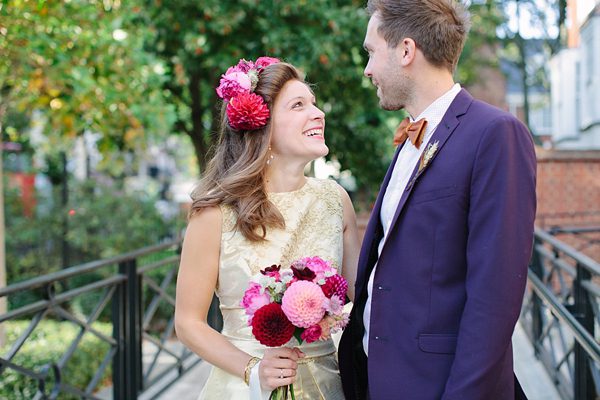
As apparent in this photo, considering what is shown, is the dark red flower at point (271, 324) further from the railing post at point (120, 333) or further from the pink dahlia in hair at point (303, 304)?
the railing post at point (120, 333)

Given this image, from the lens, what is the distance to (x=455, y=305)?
1.73 meters

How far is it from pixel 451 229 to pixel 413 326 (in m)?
0.33

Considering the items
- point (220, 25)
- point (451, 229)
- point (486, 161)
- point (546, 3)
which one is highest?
point (546, 3)

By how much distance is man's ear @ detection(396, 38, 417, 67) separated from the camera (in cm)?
191

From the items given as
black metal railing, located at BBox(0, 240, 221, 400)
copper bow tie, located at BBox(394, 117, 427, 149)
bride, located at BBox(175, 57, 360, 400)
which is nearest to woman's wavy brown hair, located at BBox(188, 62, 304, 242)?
bride, located at BBox(175, 57, 360, 400)

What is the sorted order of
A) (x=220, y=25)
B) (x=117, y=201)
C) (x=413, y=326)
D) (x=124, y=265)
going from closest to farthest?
(x=413, y=326)
(x=124, y=265)
(x=220, y=25)
(x=117, y=201)

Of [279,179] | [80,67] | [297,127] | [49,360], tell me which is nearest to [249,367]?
[279,179]

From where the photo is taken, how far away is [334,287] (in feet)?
6.14

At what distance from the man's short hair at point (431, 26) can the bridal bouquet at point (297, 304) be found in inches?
31.6

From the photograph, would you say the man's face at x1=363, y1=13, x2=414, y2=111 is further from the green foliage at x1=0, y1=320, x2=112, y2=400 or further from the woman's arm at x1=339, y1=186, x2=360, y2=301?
the green foliage at x1=0, y1=320, x2=112, y2=400

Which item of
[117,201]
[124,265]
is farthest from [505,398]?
[117,201]

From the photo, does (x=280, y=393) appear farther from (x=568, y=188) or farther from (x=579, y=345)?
(x=568, y=188)

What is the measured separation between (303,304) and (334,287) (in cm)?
15

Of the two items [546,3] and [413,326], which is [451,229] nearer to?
[413,326]
